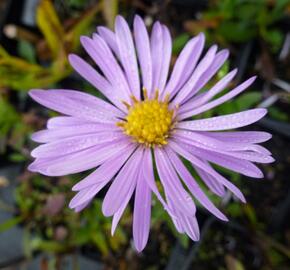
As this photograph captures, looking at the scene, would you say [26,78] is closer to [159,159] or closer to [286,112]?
[159,159]

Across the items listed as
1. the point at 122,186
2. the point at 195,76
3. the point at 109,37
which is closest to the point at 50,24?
the point at 109,37

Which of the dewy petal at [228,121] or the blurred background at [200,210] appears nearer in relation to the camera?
the dewy petal at [228,121]

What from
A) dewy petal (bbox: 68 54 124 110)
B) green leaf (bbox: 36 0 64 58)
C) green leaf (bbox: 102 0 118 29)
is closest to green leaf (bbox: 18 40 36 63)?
green leaf (bbox: 36 0 64 58)

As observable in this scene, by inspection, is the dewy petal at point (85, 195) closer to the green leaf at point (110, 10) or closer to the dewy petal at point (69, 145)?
the dewy petal at point (69, 145)

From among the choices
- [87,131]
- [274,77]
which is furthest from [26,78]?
[274,77]

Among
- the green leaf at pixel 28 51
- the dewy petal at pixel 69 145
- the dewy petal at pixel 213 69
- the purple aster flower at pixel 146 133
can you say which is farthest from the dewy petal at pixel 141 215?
the green leaf at pixel 28 51
